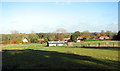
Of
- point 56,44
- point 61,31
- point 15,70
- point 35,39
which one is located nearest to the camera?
point 15,70

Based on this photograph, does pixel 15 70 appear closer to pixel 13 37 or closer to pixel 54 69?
pixel 54 69

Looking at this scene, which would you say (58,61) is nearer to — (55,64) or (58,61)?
(58,61)

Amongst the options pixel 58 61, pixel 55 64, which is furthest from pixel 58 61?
pixel 55 64

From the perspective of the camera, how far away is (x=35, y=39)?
5069cm

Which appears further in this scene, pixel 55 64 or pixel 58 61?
pixel 58 61

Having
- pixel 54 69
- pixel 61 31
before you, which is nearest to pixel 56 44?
pixel 61 31

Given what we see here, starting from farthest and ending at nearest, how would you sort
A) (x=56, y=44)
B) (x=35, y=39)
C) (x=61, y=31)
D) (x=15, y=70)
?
(x=61, y=31) → (x=35, y=39) → (x=56, y=44) → (x=15, y=70)

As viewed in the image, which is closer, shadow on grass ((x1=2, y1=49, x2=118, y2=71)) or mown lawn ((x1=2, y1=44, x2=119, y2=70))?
shadow on grass ((x1=2, y1=49, x2=118, y2=71))

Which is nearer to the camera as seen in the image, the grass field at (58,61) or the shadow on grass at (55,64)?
the shadow on grass at (55,64)

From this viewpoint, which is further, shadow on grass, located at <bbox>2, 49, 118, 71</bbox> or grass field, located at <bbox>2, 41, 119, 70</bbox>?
grass field, located at <bbox>2, 41, 119, 70</bbox>

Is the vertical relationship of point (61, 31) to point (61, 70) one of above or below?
above

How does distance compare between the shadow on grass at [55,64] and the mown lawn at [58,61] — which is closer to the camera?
the shadow on grass at [55,64]

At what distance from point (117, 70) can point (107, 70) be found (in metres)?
0.69

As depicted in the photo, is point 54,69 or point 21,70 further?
point 54,69
